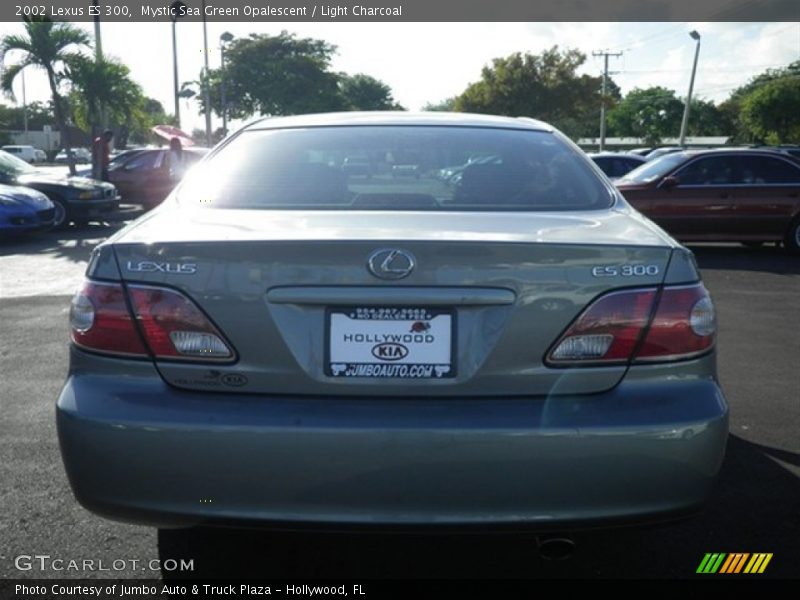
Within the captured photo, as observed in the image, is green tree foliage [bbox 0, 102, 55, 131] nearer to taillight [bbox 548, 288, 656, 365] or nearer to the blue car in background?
the blue car in background

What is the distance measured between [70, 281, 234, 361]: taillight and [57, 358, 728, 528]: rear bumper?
0.13 m

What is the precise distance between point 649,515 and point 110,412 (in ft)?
4.93

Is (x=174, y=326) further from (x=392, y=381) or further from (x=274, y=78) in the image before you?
(x=274, y=78)

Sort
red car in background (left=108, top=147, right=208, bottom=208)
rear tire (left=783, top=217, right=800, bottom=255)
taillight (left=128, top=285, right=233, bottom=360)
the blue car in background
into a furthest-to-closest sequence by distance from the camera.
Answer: red car in background (left=108, top=147, right=208, bottom=208) < the blue car in background < rear tire (left=783, top=217, right=800, bottom=255) < taillight (left=128, top=285, right=233, bottom=360)

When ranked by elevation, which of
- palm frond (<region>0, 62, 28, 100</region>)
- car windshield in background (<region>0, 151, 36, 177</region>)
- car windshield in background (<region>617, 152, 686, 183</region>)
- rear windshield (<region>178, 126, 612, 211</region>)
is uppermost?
palm frond (<region>0, 62, 28, 100</region>)

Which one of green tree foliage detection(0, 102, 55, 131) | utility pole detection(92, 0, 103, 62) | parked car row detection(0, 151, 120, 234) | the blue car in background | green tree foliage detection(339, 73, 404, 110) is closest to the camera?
the blue car in background

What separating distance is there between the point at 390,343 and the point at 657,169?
10.8m

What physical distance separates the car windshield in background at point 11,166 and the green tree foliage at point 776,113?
50832mm

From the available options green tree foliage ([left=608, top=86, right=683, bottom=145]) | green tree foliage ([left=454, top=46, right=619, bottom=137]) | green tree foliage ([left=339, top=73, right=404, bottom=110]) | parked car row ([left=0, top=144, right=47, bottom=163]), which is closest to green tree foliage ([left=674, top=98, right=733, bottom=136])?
green tree foliage ([left=608, top=86, right=683, bottom=145])

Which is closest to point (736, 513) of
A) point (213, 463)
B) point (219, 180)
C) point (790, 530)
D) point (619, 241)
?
point (790, 530)

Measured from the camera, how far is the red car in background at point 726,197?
38.6ft

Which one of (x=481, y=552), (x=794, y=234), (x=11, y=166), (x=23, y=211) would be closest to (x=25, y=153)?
(x=11, y=166)

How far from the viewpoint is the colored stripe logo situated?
115 inches

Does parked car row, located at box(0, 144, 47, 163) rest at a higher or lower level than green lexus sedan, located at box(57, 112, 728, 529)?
lower
